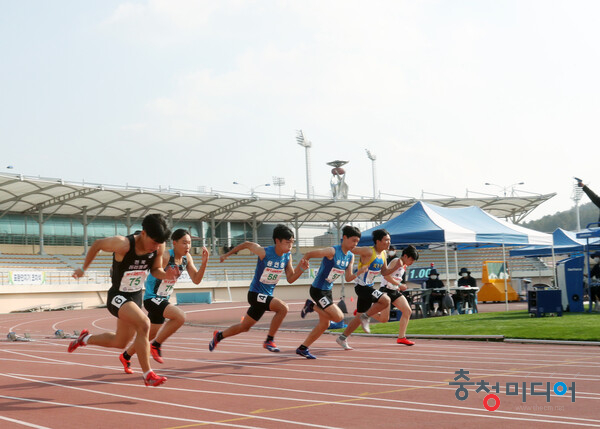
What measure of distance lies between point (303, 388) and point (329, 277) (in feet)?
11.3

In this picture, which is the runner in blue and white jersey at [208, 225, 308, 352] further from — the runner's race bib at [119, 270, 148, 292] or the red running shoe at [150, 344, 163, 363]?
the runner's race bib at [119, 270, 148, 292]

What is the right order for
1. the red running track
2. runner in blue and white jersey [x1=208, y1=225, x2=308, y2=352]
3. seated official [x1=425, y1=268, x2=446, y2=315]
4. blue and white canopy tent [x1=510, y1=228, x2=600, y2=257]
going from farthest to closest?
blue and white canopy tent [x1=510, y1=228, x2=600, y2=257] < seated official [x1=425, y1=268, x2=446, y2=315] < runner in blue and white jersey [x1=208, y1=225, x2=308, y2=352] < the red running track

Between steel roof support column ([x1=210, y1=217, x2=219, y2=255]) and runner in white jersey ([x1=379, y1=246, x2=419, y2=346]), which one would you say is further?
steel roof support column ([x1=210, y1=217, x2=219, y2=255])

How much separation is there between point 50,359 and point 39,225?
4040cm

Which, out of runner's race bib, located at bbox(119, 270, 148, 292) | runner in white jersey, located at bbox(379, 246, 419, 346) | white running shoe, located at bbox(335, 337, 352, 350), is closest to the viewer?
runner's race bib, located at bbox(119, 270, 148, 292)

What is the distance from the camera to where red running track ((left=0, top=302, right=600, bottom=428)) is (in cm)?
539

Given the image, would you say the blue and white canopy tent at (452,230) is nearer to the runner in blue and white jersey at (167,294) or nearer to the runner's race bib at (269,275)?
the runner's race bib at (269,275)

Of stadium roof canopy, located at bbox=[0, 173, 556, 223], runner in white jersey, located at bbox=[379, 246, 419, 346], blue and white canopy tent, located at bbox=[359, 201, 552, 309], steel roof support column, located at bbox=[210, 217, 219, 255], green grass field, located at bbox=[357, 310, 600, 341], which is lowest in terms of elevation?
green grass field, located at bbox=[357, 310, 600, 341]

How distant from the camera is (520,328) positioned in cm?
1363

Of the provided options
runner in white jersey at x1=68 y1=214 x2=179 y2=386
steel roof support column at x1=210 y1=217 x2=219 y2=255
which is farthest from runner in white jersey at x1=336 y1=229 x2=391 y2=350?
steel roof support column at x1=210 y1=217 x2=219 y2=255

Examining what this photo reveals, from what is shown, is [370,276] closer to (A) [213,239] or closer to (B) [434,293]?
(B) [434,293]

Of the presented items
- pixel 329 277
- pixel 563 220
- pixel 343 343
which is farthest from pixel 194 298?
pixel 563 220

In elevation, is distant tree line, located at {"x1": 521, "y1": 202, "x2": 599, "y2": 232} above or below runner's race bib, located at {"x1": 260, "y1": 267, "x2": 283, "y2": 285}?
above

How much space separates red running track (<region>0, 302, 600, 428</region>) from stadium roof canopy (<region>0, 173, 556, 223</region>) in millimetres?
33653
